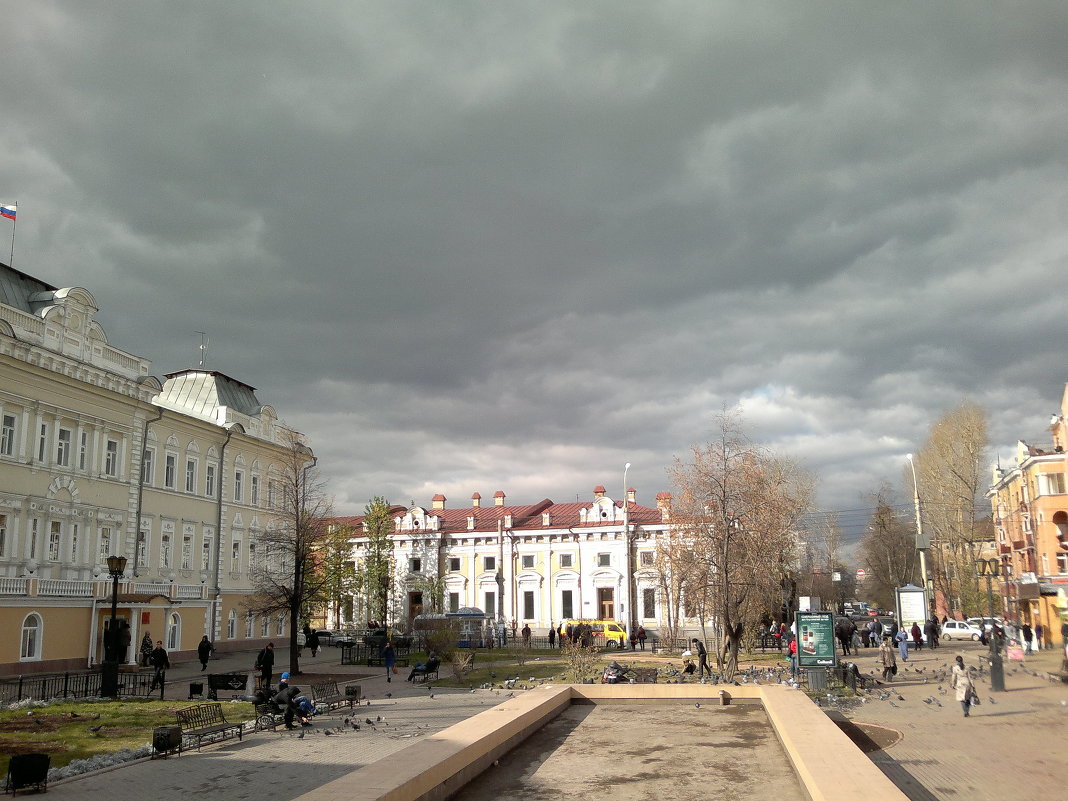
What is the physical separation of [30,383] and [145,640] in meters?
11.5

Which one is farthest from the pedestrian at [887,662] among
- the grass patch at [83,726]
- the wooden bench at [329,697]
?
the grass patch at [83,726]

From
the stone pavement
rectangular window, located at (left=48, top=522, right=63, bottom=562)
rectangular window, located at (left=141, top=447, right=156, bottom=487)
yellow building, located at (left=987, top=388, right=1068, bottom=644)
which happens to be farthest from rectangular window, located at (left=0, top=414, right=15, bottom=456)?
yellow building, located at (left=987, top=388, right=1068, bottom=644)

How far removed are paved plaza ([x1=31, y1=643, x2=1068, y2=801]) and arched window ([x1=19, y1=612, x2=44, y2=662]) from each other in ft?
31.2

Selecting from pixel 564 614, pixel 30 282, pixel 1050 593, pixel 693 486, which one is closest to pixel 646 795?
pixel 693 486

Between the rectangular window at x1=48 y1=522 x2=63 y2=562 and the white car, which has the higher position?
the rectangular window at x1=48 y1=522 x2=63 y2=562

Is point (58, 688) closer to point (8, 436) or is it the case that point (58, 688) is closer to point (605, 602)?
point (8, 436)

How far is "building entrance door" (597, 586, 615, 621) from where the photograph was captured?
6650 cm

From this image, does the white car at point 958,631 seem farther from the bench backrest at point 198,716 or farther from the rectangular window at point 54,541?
the rectangular window at point 54,541

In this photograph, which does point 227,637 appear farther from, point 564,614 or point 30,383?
point 564,614

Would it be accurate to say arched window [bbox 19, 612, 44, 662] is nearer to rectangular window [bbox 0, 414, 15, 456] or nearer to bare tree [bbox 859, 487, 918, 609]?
rectangular window [bbox 0, 414, 15, 456]

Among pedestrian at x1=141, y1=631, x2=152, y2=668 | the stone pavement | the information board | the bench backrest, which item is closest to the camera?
the stone pavement

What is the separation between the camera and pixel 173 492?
4303 centimetres

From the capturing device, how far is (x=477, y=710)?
22078mm

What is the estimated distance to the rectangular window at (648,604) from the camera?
6538 cm
